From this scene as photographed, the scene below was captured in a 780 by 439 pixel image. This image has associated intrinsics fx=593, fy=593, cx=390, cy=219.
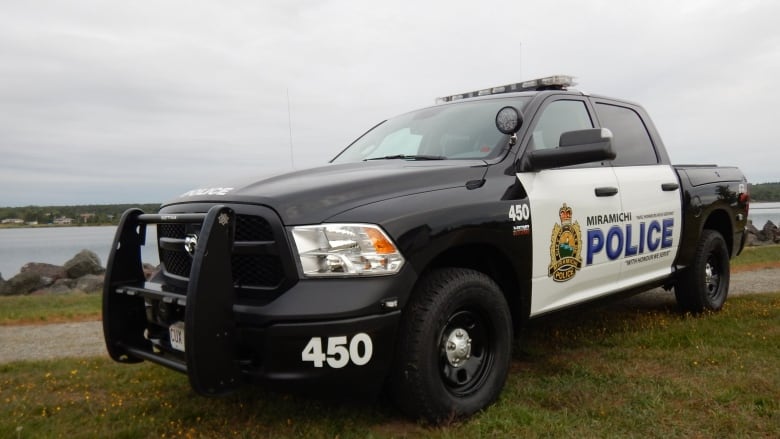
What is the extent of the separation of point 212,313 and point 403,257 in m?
0.90

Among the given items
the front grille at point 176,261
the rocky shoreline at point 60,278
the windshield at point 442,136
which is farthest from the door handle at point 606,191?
the rocky shoreline at point 60,278

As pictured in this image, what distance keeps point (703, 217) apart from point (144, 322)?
15.6 ft

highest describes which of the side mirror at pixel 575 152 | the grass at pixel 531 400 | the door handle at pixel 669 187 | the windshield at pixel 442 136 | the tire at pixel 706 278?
the windshield at pixel 442 136

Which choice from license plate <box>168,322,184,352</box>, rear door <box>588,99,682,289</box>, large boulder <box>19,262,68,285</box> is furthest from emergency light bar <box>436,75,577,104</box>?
large boulder <box>19,262,68,285</box>

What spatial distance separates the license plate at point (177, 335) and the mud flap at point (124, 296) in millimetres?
391

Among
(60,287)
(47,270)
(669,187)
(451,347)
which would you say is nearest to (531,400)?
(451,347)

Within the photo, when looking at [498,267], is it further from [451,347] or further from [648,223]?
[648,223]

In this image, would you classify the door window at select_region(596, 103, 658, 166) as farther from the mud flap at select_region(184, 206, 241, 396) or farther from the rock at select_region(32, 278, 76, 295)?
the rock at select_region(32, 278, 76, 295)

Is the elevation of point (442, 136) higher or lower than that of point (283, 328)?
higher

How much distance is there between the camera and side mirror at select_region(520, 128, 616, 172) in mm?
3412

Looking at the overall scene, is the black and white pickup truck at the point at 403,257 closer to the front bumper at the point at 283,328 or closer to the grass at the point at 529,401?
the front bumper at the point at 283,328

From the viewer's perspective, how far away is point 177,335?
114 inches

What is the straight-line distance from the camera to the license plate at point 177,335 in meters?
2.86

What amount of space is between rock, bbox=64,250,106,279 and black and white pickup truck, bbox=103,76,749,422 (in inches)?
794
